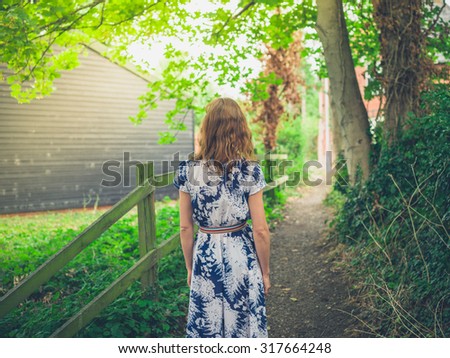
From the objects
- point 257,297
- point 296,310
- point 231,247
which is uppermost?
point 231,247

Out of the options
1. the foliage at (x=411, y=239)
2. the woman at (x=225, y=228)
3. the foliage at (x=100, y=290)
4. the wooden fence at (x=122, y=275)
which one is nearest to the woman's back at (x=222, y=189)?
the woman at (x=225, y=228)

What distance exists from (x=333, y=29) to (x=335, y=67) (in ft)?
1.71

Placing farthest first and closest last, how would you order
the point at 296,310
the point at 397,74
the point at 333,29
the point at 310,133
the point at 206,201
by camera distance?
the point at 310,133, the point at 333,29, the point at 397,74, the point at 296,310, the point at 206,201

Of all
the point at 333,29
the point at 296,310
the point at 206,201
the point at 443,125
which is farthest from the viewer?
the point at 333,29

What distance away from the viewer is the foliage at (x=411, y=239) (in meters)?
3.56

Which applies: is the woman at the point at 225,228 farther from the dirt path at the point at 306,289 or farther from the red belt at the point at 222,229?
the dirt path at the point at 306,289

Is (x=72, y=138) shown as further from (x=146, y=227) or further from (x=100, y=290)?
(x=146, y=227)

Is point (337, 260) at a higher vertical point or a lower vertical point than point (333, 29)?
lower

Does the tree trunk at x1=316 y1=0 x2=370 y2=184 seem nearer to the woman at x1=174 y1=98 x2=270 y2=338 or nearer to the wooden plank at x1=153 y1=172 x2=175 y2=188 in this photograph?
the wooden plank at x1=153 y1=172 x2=175 y2=188

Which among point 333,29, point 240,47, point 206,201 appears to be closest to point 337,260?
→ point 333,29

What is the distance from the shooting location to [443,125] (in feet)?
13.4

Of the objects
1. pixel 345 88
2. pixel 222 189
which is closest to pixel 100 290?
pixel 222 189
